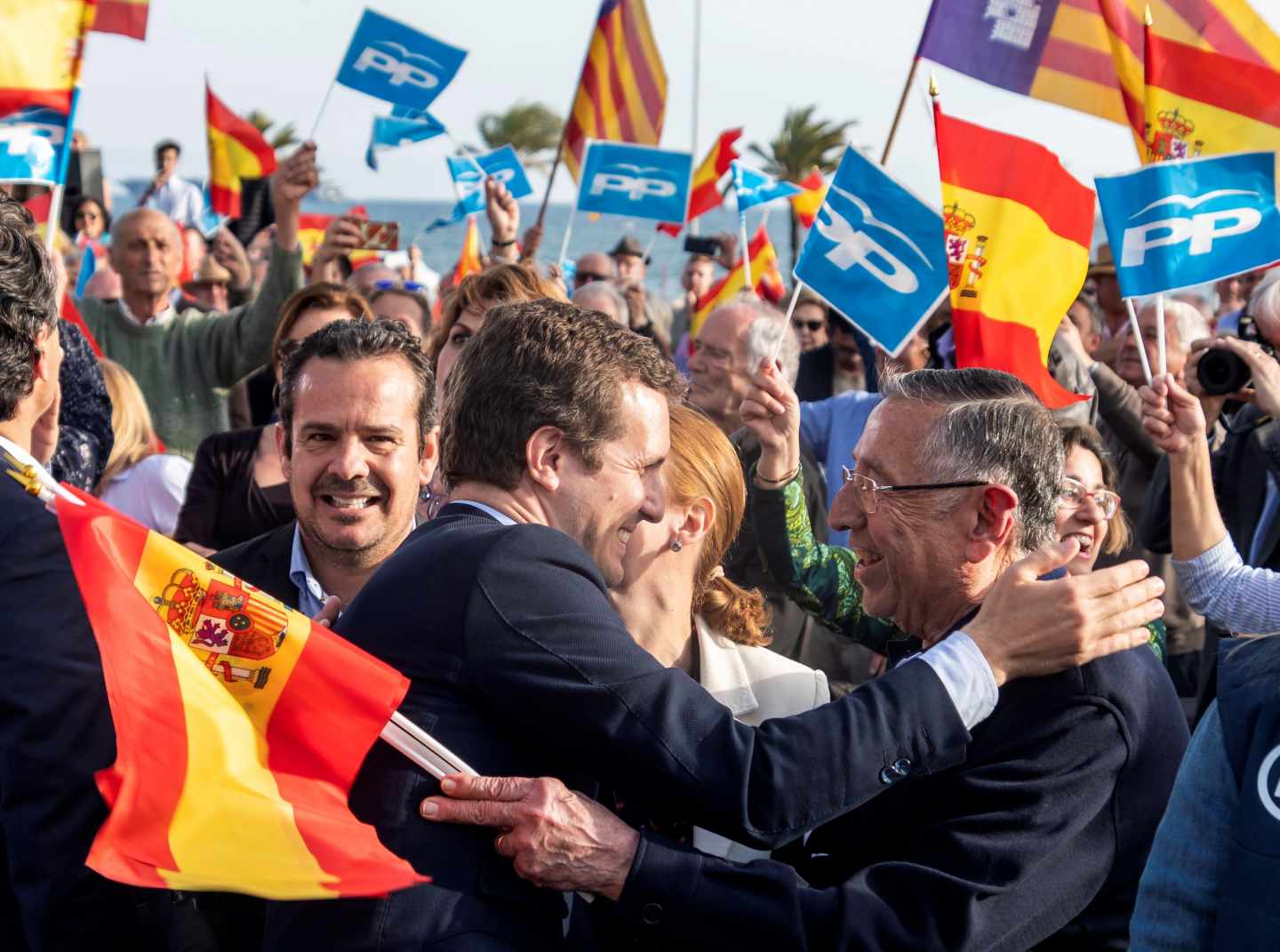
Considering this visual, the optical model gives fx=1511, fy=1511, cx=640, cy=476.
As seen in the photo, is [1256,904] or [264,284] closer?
[1256,904]

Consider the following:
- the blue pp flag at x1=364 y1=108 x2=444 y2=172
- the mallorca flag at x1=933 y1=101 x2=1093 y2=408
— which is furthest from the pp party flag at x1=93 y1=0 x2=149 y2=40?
the mallorca flag at x1=933 y1=101 x2=1093 y2=408

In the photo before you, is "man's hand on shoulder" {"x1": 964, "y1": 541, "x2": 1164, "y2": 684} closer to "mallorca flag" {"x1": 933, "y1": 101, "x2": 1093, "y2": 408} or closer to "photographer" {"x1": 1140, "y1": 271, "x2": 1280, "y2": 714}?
"photographer" {"x1": 1140, "y1": 271, "x2": 1280, "y2": 714}

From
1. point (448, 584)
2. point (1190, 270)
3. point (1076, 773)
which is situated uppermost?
point (1190, 270)

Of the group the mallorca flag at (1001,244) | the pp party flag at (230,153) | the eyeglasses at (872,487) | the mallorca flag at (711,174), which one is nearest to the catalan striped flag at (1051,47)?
the mallorca flag at (1001,244)

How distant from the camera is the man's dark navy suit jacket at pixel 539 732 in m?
2.40

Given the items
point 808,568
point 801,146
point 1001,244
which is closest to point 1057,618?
point 808,568

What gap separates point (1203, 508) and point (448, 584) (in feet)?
9.76

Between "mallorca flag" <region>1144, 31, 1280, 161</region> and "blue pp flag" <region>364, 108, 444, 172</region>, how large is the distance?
5.15 meters

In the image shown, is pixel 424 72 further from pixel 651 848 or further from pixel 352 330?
pixel 651 848

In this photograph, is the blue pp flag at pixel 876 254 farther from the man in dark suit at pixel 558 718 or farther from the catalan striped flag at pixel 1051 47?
the man in dark suit at pixel 558 718

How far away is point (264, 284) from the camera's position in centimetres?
682

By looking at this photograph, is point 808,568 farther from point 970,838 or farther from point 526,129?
point 526,129

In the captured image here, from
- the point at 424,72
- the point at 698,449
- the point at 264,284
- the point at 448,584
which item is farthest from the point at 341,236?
the point at 448,584

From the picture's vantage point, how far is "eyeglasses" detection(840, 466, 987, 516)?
294 cm
